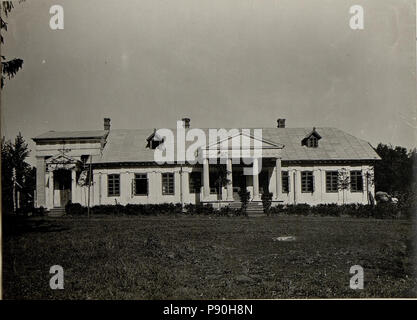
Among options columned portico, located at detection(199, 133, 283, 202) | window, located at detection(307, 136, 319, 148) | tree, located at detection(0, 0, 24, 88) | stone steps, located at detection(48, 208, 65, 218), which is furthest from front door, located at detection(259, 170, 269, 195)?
tree, located at detection(0, 0, 24, 88)

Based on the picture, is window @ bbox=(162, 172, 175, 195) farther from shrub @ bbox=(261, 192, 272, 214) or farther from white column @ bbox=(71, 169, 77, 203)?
shrub @ bbox=(261, 192, 272, 214)

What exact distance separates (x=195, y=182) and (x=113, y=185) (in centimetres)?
564

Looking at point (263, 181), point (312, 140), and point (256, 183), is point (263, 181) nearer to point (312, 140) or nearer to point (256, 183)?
point (256, 183)

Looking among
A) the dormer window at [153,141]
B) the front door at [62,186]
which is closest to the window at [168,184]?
the dormer window at [153,141]

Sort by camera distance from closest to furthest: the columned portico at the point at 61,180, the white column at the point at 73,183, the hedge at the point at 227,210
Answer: the hedge at the point at 227,210 < the columned portico at the point at 61,180 < the white column at the point at 73,183

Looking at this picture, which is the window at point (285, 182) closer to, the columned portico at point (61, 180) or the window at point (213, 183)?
the window at point (213, 183)

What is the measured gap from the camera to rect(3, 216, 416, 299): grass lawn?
7211 millimetres

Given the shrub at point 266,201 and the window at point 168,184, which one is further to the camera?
the window at point 168,184

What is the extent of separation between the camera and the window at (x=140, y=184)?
2561cm

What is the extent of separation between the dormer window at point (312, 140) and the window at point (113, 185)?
1353cm
